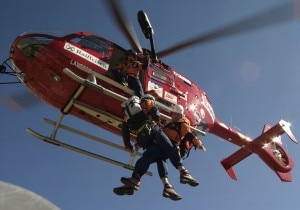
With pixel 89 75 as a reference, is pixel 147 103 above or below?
above

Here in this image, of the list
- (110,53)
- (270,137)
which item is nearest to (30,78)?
(110,53)

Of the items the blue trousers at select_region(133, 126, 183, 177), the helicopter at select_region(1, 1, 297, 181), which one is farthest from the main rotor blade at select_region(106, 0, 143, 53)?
the blue trousers at select_region(133, 126, 183, 177)

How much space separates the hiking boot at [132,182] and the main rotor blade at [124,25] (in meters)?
3.61

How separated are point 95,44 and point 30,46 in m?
1.57

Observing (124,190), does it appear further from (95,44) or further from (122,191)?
(95,44)

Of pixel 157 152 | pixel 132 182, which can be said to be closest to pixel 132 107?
pixel 157 152

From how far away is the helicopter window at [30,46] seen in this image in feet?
28.0

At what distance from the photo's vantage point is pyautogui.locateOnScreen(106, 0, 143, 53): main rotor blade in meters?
7.92

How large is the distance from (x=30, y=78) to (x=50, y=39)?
1044 millimetres

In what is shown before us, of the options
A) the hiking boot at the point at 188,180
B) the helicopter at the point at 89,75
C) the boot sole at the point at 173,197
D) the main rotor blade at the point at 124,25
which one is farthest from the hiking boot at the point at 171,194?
the main rotor blade at the point at 124,25

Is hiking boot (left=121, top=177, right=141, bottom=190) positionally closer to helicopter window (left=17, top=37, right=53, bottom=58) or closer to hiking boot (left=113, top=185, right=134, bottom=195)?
hiking boot (left=113, top=185, right=134, bottom=195)

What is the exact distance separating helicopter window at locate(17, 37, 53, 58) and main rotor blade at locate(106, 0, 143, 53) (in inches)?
73.3

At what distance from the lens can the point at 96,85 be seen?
26.5ft

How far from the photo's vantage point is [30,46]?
8.55 meters
